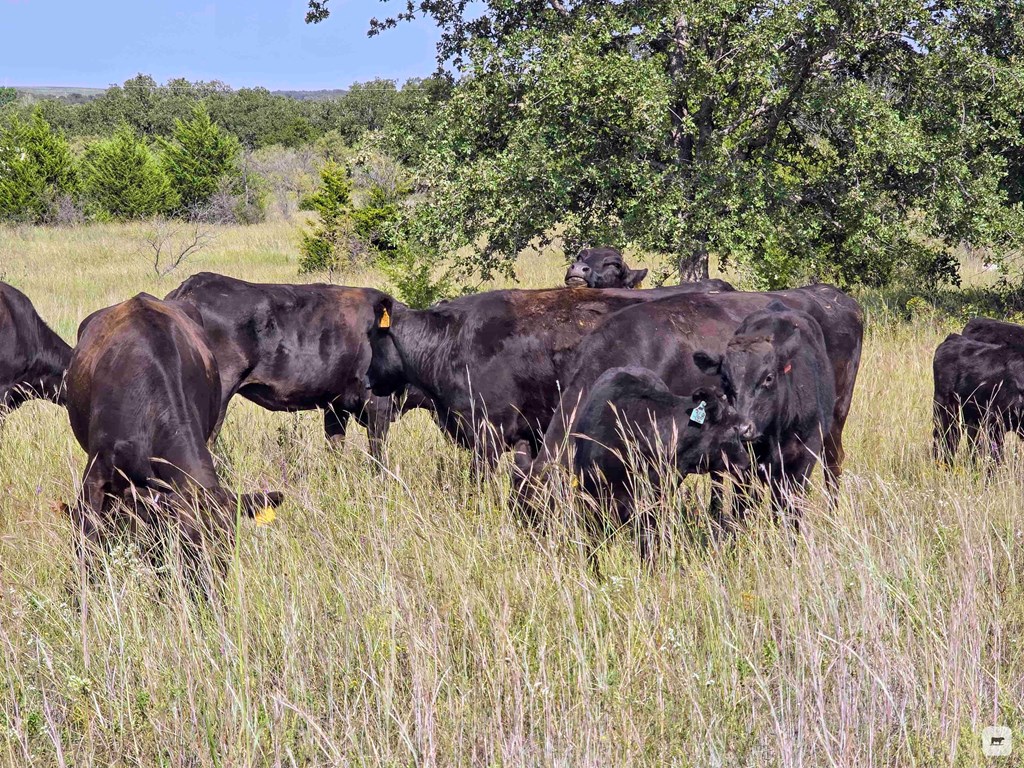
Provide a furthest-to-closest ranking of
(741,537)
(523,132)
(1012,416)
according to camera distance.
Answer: (523,132), (1012,416), (741,537)

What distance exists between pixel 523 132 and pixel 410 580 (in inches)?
308

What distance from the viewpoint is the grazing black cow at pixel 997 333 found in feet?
23.2

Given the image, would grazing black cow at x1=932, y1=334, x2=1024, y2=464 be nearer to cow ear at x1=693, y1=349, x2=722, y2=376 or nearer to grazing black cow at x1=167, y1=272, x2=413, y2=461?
cow ear at x1=693, y1=349, x2=722, y2=376

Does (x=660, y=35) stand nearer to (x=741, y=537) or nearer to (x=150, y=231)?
(x=741, y=537)

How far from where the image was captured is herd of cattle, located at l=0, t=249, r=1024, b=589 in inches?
201

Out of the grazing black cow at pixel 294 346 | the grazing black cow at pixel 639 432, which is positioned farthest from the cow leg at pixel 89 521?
the grazing black cow at pixel 294 346

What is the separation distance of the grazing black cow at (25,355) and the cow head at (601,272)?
4.27 m

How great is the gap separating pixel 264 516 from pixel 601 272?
5.24m

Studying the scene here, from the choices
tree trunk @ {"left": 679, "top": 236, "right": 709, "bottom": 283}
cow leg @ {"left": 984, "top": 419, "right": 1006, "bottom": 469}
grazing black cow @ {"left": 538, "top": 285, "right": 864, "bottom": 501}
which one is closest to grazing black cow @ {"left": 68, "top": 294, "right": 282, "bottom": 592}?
grazing black cow @ {"left": 538, "top": 285, "right": 864, "bottom": 501}

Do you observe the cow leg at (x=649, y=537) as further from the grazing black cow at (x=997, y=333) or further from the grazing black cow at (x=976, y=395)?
the grazing black cow at (x=997, y=333)

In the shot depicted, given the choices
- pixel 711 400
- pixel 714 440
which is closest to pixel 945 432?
pixel 714 440

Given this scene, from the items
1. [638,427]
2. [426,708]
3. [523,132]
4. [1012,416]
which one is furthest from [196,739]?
[523,132]

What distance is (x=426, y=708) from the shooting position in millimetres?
3258

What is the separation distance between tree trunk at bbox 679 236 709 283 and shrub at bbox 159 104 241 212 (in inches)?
1091
